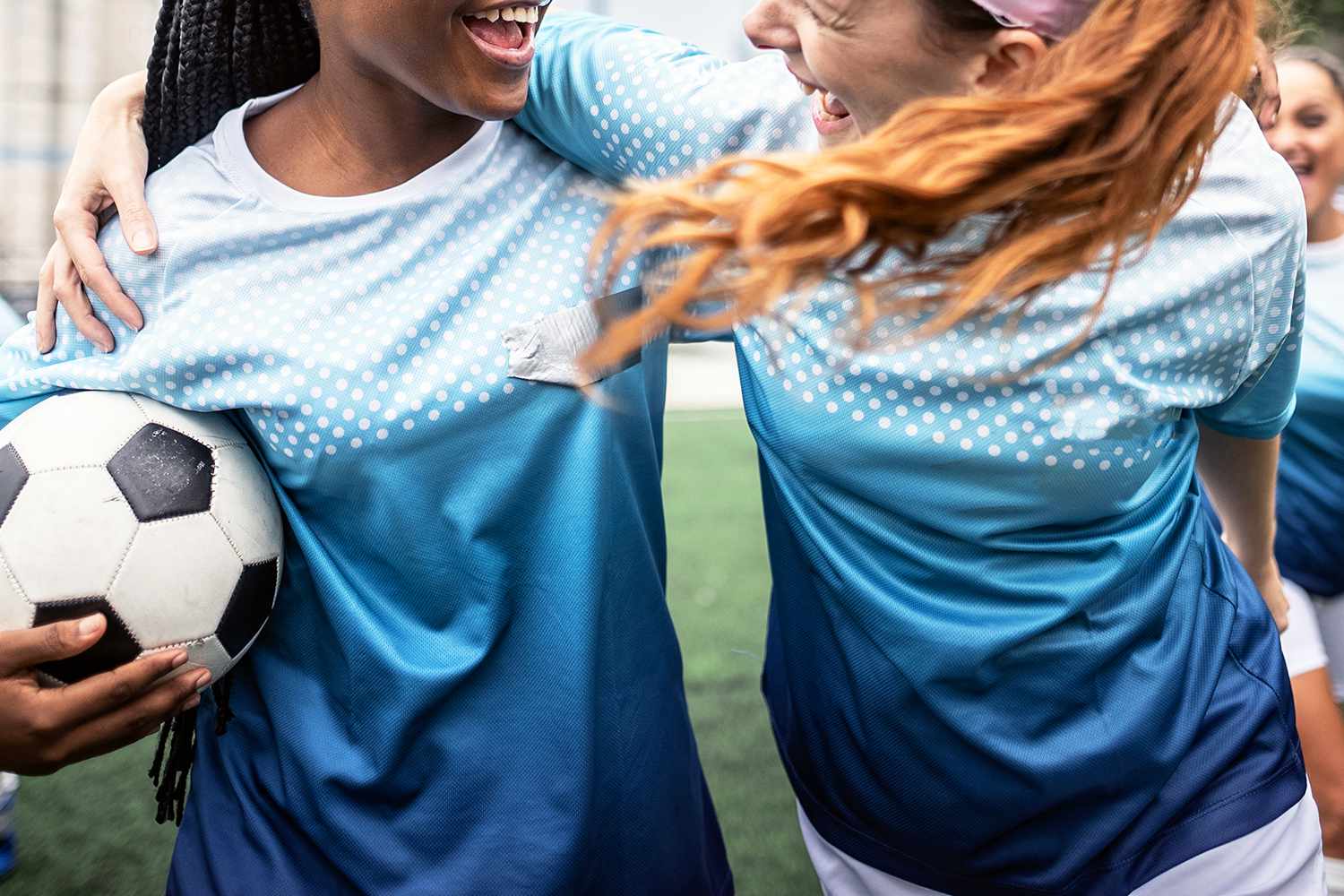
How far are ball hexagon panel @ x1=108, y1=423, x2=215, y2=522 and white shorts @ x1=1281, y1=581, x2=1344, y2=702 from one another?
1870 millimetres

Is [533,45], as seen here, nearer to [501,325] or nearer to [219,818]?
[501,325]

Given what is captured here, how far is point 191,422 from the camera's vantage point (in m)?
Answer: 1.78

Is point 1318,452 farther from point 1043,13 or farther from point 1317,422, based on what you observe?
point 1043,13

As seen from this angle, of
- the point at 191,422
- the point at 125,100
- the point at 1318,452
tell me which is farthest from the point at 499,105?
the point at 1318,452

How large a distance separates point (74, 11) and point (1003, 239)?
9346 mm

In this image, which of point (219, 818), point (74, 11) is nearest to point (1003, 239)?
point (219, 818)

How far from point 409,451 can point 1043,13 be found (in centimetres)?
96

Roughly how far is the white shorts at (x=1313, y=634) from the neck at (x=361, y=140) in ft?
5.71

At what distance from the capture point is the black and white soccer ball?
5.49 feet

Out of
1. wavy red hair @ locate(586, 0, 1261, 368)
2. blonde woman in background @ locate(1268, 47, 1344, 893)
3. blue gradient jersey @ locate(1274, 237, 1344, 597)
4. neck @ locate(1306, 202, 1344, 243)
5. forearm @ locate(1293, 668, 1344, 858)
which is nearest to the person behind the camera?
wavy red hair @ locate(586, 0, 1261, 368)

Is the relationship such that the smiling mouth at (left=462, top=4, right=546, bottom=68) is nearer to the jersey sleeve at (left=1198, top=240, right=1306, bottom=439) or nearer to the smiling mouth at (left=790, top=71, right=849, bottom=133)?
the smiling mouth at (left=790, top=71, right=849, bottom=133)

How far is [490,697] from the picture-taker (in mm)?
1861

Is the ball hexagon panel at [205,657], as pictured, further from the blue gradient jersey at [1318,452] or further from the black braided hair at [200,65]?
the blue gradient jersey at [1318,452]

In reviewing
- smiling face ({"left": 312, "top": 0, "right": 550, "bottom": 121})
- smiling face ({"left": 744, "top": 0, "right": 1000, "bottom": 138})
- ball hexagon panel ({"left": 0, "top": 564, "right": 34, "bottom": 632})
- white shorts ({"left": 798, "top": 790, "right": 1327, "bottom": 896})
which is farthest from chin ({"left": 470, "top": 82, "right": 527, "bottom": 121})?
white shorts ({"left": 798, "top": 790, "right": 1327, "bottom": 896})
